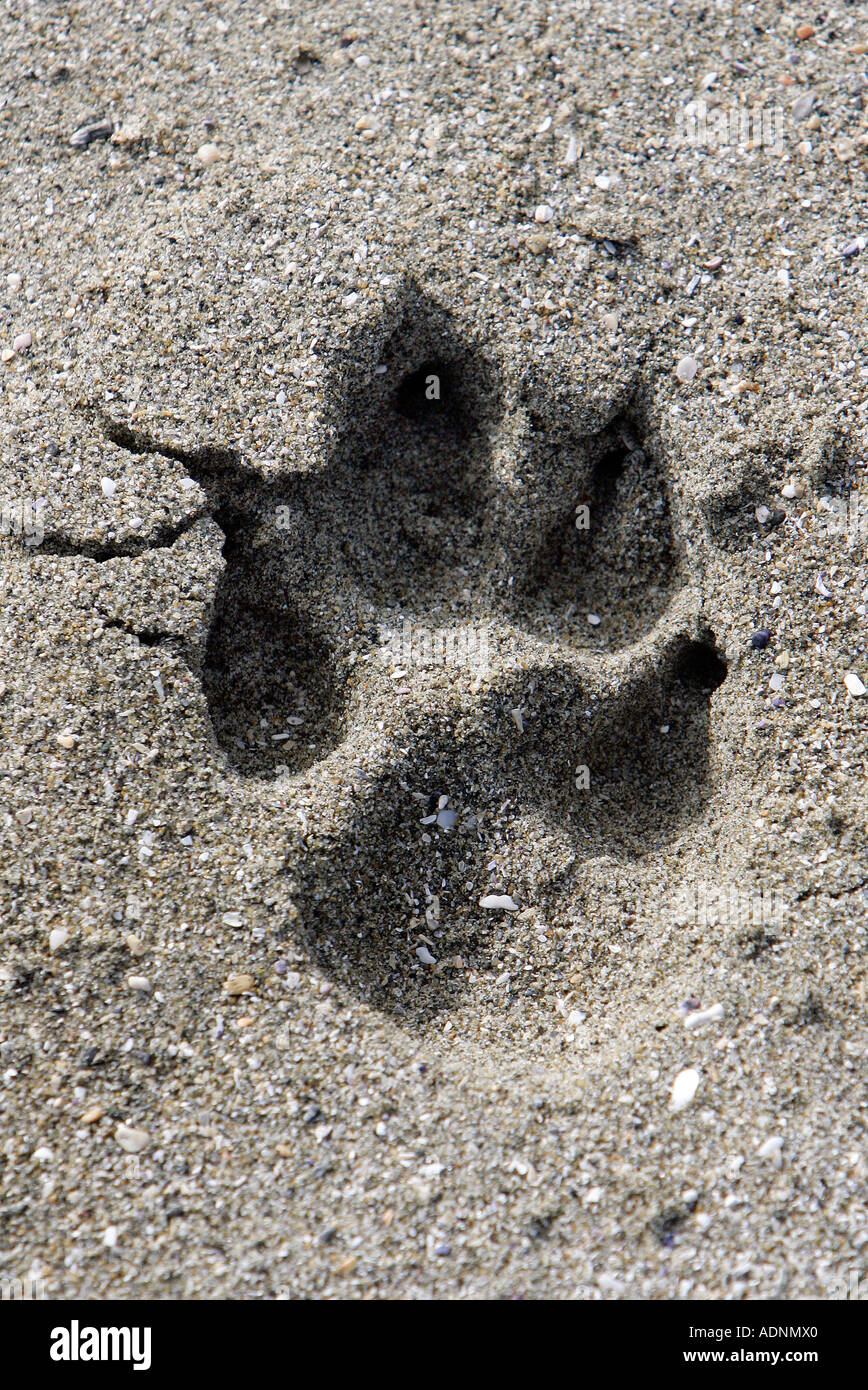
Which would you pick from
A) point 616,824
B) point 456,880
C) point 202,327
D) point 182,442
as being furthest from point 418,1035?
point 202,327

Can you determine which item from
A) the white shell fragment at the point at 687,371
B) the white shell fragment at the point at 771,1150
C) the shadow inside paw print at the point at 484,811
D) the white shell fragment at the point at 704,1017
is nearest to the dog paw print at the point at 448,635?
the shadow inside paw print at the point at 484,811

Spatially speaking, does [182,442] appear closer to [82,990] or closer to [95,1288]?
[82,990]

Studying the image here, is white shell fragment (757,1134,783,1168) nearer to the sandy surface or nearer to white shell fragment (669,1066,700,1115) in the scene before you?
the sandy surface

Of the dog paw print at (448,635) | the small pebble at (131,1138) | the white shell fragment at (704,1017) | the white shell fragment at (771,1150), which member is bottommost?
the small pebble at (131,1138)

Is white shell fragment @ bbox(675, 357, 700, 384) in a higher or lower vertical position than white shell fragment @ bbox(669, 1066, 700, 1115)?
higher

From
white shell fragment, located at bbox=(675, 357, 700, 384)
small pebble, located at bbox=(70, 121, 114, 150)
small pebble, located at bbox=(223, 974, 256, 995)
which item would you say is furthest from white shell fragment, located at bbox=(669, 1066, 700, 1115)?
small pebble, located at bbox=(70, 121, 114, 150)

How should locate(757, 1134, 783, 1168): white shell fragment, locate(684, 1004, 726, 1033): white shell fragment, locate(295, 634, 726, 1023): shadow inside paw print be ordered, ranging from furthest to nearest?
locate(295, 634, 726, 1023): shadow inside paw print, locate(684, 1004, 726, 1033): white shell fragment, locate(757, 1134, 783, 1168): white shell fragment

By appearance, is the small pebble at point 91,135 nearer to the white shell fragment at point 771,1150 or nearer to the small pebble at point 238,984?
the small pebble at point 238,984

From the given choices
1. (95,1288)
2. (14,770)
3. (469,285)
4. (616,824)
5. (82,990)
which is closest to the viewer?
(95,1288)
